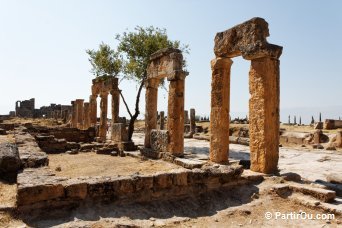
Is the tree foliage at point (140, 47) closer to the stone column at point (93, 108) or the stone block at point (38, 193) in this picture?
the stone column at point (93, 108)

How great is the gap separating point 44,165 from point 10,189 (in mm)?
1409

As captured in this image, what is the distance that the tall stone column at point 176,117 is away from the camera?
11734 millimetres

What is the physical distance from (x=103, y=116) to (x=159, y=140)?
861 cm

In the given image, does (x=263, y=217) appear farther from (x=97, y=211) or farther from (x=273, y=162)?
(x=97, y=211)

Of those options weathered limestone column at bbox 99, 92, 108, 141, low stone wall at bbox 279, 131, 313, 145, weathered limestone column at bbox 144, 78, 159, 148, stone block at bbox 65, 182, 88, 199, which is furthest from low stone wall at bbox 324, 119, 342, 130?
stone block at bbox 65, 182, 88, 199

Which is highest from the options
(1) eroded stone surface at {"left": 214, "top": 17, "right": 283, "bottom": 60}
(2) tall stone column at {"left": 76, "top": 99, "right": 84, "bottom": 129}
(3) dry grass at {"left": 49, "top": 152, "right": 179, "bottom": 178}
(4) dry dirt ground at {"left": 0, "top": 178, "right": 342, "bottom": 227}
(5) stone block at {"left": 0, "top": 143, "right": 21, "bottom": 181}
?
(1) eroded stone surface at {"left": 214, "top": 17, "right": 283, "bottom": 60}

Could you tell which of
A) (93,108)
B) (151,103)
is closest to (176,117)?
(151,103)

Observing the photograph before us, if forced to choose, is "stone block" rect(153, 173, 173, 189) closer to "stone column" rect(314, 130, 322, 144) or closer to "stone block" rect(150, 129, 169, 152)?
"stone block" rect(150, 129, 169, 152)

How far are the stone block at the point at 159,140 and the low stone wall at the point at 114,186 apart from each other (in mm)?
4642

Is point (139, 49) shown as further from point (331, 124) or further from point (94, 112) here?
point (331, 124)

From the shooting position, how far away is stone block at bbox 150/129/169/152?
39.9ft

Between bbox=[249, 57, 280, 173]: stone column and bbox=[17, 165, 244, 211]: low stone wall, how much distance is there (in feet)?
2.92

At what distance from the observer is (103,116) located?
2025 centimetres

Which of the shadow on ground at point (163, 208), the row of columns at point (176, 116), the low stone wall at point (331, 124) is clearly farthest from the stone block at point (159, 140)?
the low stone wall at point (331, 124)
